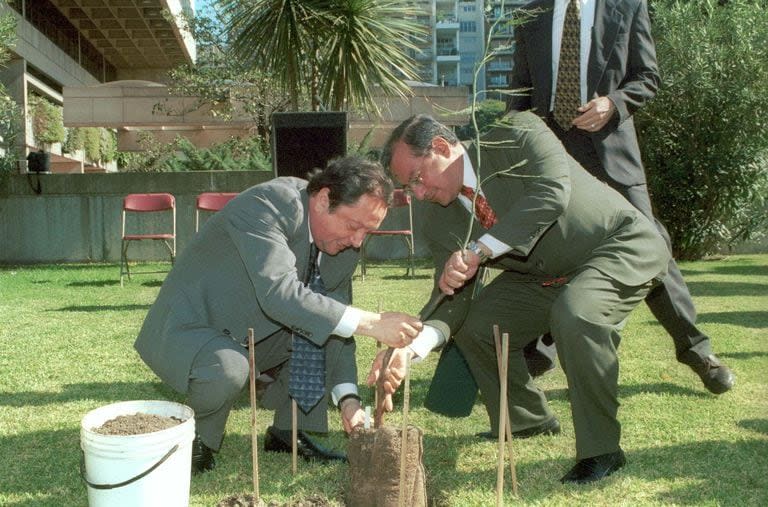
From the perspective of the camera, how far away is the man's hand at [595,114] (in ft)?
12.1

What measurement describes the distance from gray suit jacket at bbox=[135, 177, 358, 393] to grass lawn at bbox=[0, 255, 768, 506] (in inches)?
20.0

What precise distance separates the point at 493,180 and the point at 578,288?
1.80ft

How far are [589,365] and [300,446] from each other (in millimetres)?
1171

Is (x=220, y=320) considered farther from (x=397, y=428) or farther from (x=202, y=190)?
(x=202, y=190)

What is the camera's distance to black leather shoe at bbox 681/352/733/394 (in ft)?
13.0

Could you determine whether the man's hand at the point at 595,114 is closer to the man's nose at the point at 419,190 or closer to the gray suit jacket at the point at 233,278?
the man's nose at the point at 419,190

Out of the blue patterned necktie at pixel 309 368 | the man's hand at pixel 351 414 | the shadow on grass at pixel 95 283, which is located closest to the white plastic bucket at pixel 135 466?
the man's hand at pixel 351 414

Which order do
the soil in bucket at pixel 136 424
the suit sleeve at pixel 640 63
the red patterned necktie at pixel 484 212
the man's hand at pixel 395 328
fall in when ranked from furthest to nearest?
the suit sleeve at pixel 640 63
the red patterned necktie at pixel 484 212
the man's hand at pixel 395 328
the soil in bucket at pixel 136 424

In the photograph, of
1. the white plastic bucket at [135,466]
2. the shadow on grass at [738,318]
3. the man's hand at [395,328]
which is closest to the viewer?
the white plastic bucket at [135,466]

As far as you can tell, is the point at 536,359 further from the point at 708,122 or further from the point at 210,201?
the point at 708,122

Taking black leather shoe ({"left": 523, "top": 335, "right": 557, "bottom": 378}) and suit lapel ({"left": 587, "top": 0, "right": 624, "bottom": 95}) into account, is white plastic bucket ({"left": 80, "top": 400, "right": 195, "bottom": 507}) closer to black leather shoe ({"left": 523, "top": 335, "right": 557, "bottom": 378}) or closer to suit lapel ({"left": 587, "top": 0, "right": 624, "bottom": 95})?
black leather shoe ({"left": 523, "top": 335, "right": 557, "bottom": 378})

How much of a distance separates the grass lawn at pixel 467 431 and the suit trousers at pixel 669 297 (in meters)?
0.27

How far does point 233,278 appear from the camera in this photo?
3.13 metres

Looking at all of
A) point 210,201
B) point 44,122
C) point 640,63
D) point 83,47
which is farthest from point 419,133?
point 83,47
